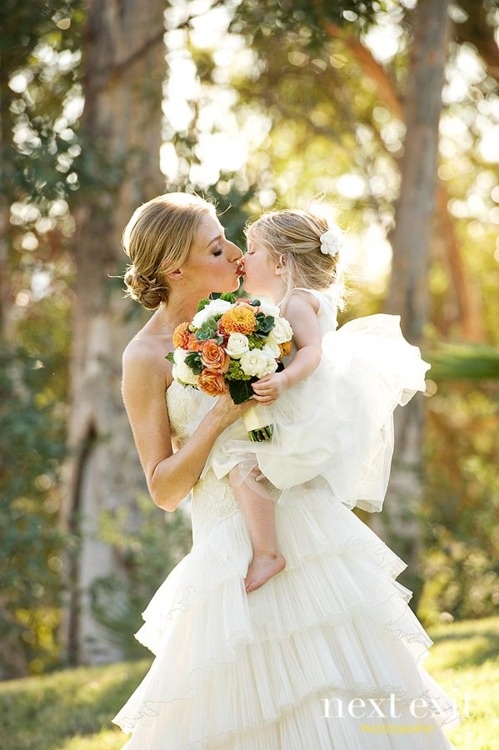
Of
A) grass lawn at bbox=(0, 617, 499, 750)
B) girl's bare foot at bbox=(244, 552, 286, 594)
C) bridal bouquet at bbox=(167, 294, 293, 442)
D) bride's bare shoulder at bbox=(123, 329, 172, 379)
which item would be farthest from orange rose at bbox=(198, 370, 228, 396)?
grass lawn at bbox=(0, 617, 499, 750)

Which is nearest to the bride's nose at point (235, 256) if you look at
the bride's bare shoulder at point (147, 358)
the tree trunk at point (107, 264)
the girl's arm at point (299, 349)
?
the girl's arm at point (299, 349)

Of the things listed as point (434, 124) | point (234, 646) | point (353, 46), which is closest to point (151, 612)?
point (234, 646)

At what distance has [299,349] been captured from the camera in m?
3.48

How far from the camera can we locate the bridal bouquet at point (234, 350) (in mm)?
3252

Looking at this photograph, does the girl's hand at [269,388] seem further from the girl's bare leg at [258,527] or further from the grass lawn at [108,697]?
the grass lawn at [108,697]

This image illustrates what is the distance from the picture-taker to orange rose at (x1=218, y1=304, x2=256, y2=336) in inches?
129

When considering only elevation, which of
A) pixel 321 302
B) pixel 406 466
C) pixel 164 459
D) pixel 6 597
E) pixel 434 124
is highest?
pixel 321 302

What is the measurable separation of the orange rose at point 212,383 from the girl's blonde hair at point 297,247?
0.58 m

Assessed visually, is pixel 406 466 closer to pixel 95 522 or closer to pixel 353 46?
pixel 95 522

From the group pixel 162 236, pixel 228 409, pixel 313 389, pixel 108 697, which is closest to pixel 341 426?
pixel 313 389

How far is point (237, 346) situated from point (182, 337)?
0.69ft

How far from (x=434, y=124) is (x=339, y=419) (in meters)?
7.93

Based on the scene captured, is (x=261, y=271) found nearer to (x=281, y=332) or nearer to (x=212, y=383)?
(x=281, y=332)

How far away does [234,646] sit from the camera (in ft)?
10.6
